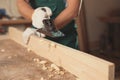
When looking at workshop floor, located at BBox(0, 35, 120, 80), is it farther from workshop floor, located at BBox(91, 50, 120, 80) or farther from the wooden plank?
workshop floor, located at BBox(91, 50, 120, 80)

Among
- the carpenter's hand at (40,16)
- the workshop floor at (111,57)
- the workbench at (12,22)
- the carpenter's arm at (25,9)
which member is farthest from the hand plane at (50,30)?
the workshop floor at (111,57)

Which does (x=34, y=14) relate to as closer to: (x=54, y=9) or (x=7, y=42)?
(x=54, y=9)

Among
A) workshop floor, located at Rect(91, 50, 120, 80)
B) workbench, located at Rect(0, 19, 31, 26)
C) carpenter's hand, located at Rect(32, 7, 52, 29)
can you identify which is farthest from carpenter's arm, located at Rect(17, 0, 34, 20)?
workshop floor, located at Rect(91, 50, 120, 80)

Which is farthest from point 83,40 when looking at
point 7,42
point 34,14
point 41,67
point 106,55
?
point 41,67

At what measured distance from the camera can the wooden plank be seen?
2.36ft

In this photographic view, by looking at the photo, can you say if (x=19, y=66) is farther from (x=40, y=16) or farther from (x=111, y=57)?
(x=111, y=57)

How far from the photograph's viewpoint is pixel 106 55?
3.63 meters

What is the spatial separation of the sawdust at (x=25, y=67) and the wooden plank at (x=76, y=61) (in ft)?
0.09

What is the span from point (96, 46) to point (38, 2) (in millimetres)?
2710

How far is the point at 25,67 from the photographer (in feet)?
3.21

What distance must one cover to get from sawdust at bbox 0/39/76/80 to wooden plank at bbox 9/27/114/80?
0.03 metres

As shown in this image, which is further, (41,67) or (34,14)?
(34,14)

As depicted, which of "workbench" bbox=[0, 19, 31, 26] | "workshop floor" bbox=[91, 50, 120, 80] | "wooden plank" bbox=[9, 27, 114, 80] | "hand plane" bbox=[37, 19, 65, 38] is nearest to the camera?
"wooden plank" bbox=[9, 27, 114, 80]

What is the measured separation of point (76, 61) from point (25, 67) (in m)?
0.24
